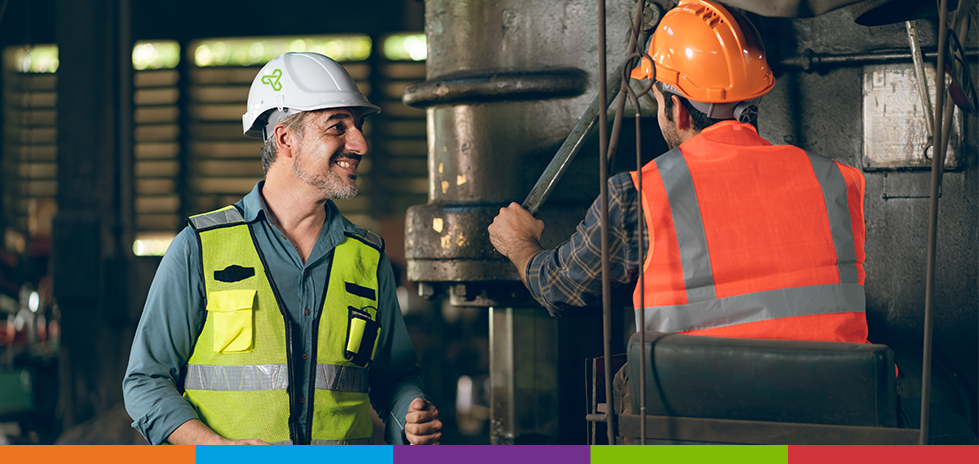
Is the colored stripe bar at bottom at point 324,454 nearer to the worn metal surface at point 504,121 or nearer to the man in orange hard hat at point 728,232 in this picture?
the man in orange hard hat at point 728,232

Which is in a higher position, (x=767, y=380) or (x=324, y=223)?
(x=324, y=223)

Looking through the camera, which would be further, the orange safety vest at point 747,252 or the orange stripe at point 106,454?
the orange safety vest at point 747,252

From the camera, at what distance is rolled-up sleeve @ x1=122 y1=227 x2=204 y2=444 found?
215 centimetres

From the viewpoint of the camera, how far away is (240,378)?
225cm

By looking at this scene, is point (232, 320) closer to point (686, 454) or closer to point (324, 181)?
point (324, 181)

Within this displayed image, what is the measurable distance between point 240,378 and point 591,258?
987 millimetres

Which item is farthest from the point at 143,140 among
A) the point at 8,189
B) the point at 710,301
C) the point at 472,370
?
the point at 710,301

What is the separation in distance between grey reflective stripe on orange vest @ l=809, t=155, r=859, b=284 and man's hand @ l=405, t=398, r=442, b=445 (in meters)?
1.14

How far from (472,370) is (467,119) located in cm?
551

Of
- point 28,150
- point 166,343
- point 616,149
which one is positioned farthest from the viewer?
point 28,150

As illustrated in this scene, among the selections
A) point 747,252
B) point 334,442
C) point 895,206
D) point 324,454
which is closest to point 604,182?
point 747,252

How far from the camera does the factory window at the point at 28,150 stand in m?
9.70

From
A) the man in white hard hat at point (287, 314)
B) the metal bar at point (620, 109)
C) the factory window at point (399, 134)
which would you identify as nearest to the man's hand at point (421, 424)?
the man in white hard hat at point (287, 314)

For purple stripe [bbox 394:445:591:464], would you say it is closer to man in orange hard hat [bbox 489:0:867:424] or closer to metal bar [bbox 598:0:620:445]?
metal bar [bbox 598:0:620:445]
